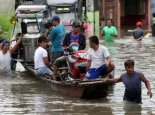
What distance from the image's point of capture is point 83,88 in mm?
12586

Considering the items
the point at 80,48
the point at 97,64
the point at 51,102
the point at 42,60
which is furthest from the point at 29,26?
the point at 51,102

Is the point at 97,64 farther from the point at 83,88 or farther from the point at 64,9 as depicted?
the point at 64,9

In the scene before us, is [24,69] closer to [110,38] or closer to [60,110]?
[60,110]

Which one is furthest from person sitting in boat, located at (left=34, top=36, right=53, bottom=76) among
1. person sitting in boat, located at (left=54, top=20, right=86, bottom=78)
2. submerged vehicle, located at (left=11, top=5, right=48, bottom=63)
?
submerged vehicle, located at (left=11, top=5, right=48, bottom=63)

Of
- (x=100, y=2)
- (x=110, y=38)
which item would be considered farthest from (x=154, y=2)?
(x=110, y=38)

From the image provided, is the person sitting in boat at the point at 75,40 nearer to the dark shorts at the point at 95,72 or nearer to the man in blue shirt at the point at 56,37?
the man in blue shirt at the point at 56,37

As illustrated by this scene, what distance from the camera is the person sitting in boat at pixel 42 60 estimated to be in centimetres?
1512

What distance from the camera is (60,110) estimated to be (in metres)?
11.7

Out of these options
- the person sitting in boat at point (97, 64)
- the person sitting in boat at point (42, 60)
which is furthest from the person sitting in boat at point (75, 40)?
the person sitting in boat at point (97, 64)

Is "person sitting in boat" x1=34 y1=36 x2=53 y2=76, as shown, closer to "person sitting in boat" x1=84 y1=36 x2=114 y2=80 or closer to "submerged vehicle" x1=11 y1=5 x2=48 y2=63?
→ "person sitting in boat" x1=84 y1=36 x2=114 y2=80

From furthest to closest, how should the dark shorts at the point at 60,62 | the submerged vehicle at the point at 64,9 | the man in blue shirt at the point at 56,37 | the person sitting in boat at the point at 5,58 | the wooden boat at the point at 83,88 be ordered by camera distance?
the submerged vehicle at the point at 64,9 < the person sitting in boat at the point at 5,58 < the man in blue shirt at the point at 56,37 < the dark shorts at the point at 60,62 < the wooden boat at the point at 83,88

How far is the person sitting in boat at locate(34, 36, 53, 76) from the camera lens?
49.6 feet

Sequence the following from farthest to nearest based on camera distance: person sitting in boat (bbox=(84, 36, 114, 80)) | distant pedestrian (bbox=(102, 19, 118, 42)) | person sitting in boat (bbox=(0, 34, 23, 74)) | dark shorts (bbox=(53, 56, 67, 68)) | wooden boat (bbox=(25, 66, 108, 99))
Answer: distant pedestrian (bbox=(102, 19, 118, 42)) → person sitting in boat (bbox=(0, 34, 23, 74)) → dark shorts (bbox=(53, 56, 67, 68)) → person sitting in boat (bbox=(84, 36, 114, 80)) → wooden boat (bbox=(25, 66, 108, 99))

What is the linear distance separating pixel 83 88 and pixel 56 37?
3.42m
